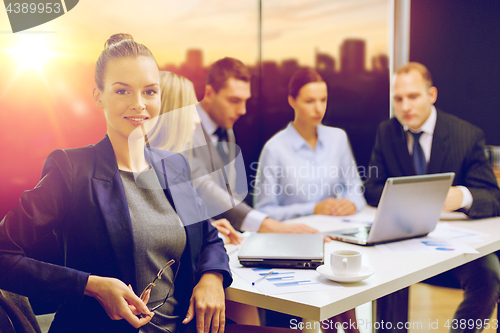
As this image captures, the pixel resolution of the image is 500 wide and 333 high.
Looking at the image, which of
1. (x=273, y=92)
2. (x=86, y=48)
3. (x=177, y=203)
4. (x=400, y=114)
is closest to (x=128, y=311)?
(x=177, y=203)

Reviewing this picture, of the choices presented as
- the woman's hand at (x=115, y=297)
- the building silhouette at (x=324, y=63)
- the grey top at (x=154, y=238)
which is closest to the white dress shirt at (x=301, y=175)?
the building silhouette at (x=324, y=63)

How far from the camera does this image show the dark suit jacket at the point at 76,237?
1012 mm

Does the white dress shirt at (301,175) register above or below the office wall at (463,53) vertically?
below

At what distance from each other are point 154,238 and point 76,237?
0.70 feet

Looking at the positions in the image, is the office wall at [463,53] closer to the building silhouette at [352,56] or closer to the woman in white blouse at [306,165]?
the building silhouette at [352,56]

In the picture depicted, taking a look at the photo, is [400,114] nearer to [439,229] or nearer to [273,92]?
[273,92]

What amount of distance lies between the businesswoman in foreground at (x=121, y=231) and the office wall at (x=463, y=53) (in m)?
2.35

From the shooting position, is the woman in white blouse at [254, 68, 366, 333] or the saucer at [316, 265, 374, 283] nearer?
the saucer at [316, 265, 374, 283]

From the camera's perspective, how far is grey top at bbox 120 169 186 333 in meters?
1.17

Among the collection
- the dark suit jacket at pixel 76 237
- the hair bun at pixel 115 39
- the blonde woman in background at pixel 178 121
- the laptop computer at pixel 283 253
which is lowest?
the laptop computer at pixel 283 253

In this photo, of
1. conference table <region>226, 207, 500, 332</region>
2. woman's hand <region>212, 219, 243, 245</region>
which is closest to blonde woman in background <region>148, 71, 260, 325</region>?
woman's hand <region>212, 219, 243, 245</region>

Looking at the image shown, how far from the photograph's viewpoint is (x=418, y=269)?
4.22 feet

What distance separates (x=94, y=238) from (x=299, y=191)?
5.49 ft

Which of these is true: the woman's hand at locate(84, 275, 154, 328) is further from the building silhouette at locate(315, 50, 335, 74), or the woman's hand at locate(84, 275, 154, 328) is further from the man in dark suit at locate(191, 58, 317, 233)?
the building silhouette at locate(315, 50, 335, 74)
